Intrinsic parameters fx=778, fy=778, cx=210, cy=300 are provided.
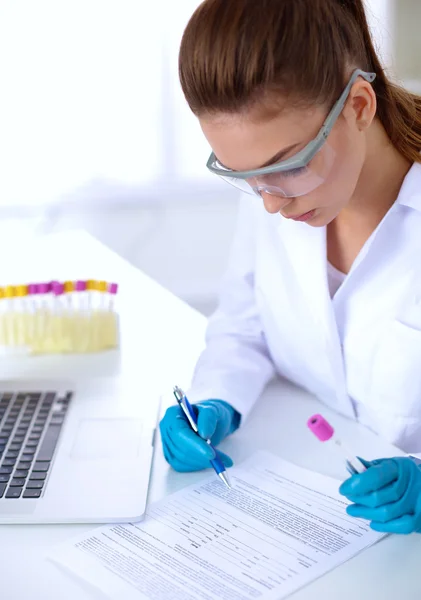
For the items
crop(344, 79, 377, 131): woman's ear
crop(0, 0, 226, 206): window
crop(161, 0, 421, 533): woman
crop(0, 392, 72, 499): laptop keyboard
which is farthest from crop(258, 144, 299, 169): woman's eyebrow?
crop(0, 0, 226, 206): window

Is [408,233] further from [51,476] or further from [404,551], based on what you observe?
[51,476]

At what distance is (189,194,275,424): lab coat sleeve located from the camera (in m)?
1.60

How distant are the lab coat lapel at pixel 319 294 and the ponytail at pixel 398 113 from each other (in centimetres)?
23

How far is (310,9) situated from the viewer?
3.88 feet

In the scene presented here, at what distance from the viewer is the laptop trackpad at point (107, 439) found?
54.4 inches

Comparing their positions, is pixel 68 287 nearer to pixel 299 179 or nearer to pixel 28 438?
pixel 28 438

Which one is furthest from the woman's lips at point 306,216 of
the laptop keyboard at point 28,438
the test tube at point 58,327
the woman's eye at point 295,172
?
the test tube at point 58,327

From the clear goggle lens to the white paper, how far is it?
1.57 feet

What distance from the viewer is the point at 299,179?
1.27 m

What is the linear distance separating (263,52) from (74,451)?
0.75 metres

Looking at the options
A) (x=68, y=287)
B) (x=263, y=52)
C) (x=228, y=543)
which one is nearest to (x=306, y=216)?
(x=263, y=52)

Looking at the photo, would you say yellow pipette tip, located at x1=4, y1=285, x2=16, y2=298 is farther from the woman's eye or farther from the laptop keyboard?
the woman's eye

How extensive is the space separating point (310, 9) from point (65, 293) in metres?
0.95

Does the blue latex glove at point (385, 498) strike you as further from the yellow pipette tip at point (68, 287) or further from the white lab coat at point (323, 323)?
the yellow pipette tip at point (68, 287)
